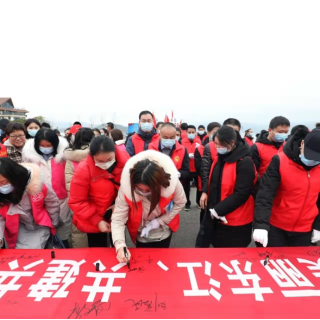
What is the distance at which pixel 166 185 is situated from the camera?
62.6 inches

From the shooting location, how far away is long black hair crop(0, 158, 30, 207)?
1698 mm

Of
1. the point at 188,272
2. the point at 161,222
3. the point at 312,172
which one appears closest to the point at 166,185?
the point at 161,222

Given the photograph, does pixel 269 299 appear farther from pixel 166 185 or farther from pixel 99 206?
pixel 99 206

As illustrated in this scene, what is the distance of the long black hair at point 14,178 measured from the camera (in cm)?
170

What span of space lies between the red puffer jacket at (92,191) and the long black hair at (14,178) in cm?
35

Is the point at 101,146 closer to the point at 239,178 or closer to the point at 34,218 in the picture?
the point at 34,218

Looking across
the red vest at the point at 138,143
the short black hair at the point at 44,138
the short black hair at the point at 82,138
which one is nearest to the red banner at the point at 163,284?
the short black hair at the point at 82,138

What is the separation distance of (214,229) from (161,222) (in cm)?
68

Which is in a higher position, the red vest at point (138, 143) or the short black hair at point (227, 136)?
the short black hair at point (227, 136)

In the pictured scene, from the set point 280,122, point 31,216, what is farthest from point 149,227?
point 280,122

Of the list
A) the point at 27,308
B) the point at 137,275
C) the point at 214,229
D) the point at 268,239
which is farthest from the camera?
the point at 214,229

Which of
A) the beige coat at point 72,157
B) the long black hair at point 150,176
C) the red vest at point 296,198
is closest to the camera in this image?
the long black hair at point 150,176

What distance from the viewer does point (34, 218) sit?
1.92 meters

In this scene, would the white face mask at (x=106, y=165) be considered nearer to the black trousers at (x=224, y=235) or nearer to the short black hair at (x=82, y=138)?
the short black hair at (x=82, y=138)
